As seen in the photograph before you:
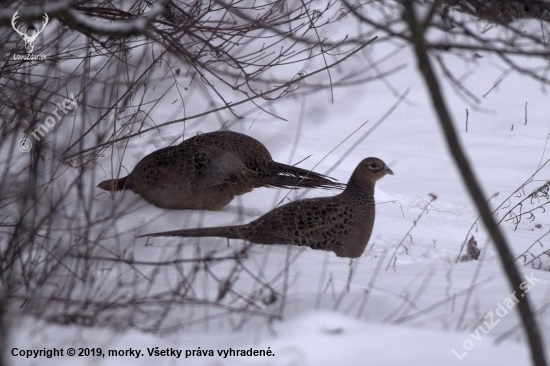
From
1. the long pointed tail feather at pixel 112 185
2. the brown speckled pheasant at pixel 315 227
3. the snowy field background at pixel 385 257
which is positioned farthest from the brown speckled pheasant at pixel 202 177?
the brown speckled pheasant at pixel 315 227

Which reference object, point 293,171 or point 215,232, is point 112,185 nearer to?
point 215,232

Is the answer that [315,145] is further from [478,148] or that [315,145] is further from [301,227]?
[301,227]

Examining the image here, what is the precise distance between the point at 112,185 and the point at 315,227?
1.45 m

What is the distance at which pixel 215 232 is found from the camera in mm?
4203

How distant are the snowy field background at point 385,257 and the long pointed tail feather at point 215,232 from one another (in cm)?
5

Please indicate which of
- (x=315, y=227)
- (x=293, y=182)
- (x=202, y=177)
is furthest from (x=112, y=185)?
(x=315, y=227)

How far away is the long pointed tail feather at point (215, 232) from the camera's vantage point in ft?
13.5

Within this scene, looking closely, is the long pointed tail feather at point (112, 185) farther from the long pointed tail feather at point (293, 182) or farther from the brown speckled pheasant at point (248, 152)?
the long pointed tail feather at point (293, 182)

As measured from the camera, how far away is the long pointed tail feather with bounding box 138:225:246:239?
162 inches

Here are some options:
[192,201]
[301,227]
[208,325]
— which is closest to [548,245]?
[301,227]

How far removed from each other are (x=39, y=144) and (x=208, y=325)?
939mm

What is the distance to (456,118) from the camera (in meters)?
8.80

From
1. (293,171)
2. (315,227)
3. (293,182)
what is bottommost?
(315,227)

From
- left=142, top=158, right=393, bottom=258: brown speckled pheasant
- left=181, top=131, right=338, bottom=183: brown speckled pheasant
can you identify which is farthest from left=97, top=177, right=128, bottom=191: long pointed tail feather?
left=142, top=158, right=393, bottom=258: brown speckled pheasant
